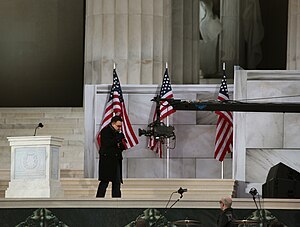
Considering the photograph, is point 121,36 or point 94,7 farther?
point 94,7

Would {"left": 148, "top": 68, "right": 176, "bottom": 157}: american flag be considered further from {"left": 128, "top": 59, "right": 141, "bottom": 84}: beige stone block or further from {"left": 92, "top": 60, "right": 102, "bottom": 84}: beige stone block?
{"left": 92, "top": 60, "right": 102, "bottom": 84}: beige stone block

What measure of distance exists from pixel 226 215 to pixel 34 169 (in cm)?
544

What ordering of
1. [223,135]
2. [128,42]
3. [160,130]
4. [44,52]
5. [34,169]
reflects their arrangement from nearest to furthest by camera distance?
1. [34,169]
2. [160,130]
3. [223,135]
4. [128,42]
5. [44,52]

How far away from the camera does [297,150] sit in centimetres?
3134

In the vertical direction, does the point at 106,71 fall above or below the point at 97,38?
below

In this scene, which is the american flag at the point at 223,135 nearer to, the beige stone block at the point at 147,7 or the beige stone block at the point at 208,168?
the beige stone block at the point at 208,168

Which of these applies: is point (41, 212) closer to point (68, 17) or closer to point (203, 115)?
point (203, 115)

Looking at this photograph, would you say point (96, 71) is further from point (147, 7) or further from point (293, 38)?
point (293, 38)

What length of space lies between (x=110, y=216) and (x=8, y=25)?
2031 centimetres

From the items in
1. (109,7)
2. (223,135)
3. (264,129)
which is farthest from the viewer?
(109,7)

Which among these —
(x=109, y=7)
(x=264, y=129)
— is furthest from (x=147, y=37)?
(x=264, y=129)

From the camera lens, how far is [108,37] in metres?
35.7

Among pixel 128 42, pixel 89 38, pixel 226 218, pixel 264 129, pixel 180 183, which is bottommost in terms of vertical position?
pixel 226 218

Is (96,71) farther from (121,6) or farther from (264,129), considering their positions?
(264,129)
